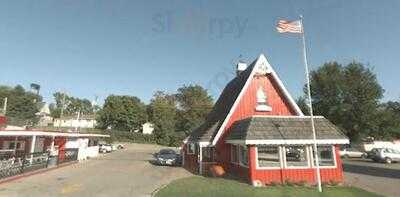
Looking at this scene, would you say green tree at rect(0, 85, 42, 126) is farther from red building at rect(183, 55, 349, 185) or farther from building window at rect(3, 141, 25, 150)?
red building at rect(183, 55, 349, 185)

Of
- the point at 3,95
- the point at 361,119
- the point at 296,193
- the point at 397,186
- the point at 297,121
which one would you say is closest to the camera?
the point at 296,193

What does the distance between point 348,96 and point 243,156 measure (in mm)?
50088

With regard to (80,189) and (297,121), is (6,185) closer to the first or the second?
(80,189)

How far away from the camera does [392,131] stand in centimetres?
6644

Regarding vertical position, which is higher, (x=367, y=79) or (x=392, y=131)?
(x=367, y=79)

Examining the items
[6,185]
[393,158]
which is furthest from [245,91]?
[393,158]

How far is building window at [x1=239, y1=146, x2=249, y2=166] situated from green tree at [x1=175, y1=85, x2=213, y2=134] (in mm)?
63587

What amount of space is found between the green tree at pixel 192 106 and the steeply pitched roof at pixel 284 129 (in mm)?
64505

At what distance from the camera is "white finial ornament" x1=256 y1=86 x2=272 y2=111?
28.6 metres

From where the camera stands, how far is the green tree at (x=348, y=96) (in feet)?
214

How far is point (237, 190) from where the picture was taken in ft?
64.2

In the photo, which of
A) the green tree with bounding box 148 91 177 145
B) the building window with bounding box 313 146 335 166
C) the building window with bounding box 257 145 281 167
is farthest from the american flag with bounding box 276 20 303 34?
the green tree with bounding box 148 91 177 145

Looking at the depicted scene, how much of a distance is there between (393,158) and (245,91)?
2475 cm

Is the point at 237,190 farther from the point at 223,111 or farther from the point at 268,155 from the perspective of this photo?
the point at 223,111
